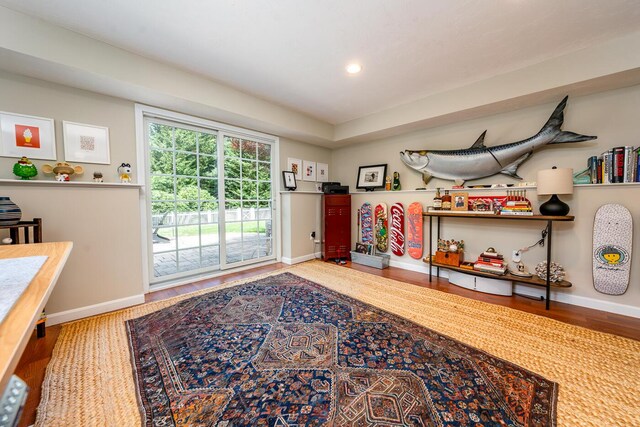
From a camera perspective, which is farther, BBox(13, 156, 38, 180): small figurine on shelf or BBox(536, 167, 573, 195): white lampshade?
BBox(536, 167, 573, 195): white lampshade

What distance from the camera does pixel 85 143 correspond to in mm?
2291

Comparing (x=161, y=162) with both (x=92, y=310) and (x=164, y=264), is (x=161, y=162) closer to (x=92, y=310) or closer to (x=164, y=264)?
(x=164, y=264)

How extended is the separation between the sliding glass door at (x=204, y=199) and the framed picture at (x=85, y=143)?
41 cm

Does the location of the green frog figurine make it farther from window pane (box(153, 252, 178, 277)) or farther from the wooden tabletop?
the wooden tabletop

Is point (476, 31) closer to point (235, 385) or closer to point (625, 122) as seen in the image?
point (625, 122)

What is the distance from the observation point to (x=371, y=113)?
362 centimetres

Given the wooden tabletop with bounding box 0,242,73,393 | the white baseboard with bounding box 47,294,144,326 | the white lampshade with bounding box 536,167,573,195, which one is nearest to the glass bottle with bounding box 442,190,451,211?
the white lampshade with bounding box 536,167,573,195

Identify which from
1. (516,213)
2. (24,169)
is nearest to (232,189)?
(24,169)

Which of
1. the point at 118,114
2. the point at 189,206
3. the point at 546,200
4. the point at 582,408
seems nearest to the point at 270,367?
the point at 582,408

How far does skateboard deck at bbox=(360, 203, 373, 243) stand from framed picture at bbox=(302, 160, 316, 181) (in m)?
1.09

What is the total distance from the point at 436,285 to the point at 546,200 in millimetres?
1496

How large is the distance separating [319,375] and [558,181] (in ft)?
8.88

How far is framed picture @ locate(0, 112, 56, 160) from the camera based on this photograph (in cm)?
197

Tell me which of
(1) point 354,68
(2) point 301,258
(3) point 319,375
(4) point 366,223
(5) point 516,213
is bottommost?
(3) point 319,375
